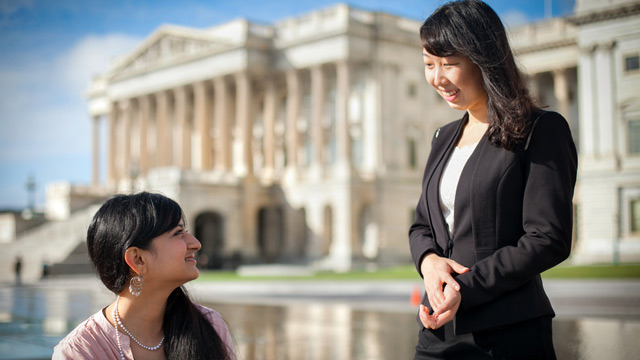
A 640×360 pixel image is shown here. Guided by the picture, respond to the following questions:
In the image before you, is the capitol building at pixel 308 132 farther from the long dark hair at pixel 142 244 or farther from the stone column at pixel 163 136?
the long dark hair at pixel 142 244

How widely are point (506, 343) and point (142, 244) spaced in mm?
1954

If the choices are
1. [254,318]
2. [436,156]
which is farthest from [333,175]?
[436,156]

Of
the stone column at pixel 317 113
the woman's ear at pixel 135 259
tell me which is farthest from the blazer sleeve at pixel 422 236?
the stone column at pixel 317 113

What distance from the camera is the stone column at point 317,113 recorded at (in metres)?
63.8

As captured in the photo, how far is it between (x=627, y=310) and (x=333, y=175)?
4254cm

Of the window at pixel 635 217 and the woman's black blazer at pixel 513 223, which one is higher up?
the woman's black blazer at pixel 513 223

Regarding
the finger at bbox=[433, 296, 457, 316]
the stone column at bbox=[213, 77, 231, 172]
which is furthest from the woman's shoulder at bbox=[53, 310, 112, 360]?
the stone column at bbox=[213, 77, 231, 172]

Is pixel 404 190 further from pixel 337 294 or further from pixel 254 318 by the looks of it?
pixel 254 318

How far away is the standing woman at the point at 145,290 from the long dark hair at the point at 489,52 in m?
1.70

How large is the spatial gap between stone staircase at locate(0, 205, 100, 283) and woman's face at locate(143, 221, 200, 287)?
54544mm

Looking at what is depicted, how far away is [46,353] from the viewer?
13.1m

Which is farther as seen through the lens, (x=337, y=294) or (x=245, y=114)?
(x=245, y=114)

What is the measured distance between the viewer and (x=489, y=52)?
165 inches

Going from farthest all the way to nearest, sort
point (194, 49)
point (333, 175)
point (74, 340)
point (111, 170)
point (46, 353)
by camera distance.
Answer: point (111, 170)
point (194, 49)
point (333, 175)
point (46, 353)
point (74, 340)
